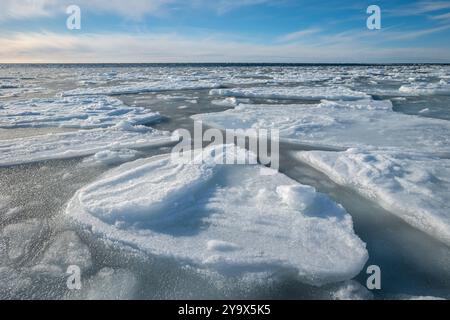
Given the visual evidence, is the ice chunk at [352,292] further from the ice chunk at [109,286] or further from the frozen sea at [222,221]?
the ice chunk at [109,286]

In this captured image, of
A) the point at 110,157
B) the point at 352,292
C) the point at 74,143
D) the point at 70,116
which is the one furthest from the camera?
the point at 70,116

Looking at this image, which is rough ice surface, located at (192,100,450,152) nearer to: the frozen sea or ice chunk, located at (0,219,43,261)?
the frozen sea

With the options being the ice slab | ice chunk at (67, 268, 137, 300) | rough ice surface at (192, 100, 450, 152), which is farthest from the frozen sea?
the ice slab

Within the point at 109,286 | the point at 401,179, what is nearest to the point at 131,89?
the point at 401,179

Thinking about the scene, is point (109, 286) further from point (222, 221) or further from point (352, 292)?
point (352, 292)

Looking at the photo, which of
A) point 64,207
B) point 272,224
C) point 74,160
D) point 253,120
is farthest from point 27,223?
point 253,120
